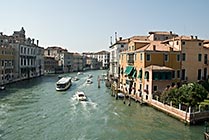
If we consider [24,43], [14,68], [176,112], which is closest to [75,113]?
[176,112]

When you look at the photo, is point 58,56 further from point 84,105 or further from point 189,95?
point 189,95

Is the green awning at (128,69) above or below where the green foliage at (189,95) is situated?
above

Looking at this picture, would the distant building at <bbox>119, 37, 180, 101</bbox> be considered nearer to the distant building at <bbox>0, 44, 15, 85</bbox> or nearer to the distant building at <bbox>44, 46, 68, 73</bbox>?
the distant building at <bbox>0, 44, 15, 85</bbox>

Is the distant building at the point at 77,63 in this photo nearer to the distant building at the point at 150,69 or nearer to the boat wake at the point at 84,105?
the distant building at the point at 150,69

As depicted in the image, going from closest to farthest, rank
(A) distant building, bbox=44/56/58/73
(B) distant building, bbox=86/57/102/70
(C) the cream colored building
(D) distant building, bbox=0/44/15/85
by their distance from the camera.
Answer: (C) the cream colored building < (D) distant building, bbox=0/44/15/85 < (A) distant building, bbox=44/56/58/73 < (B) distant building, bbox=86/57/102/70

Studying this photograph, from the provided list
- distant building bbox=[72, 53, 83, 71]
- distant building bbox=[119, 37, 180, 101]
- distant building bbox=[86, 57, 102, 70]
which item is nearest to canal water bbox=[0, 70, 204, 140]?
distant building bbox=[119, 37, 180, 101]

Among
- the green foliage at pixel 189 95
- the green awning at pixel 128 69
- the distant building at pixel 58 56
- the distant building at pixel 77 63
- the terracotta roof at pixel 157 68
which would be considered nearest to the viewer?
the green foliage at pixel 189 95

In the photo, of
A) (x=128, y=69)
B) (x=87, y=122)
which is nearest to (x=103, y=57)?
(x=128, y=69)

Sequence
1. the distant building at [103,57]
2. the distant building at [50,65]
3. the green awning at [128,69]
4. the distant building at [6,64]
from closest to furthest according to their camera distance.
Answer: the green awning at [128,69] < the distant building at [6,64] < the distant building at [50,65] < the distant building at [103,57]

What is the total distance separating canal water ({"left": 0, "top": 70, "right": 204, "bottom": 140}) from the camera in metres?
13.9

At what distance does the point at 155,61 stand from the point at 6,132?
1281 centimetres

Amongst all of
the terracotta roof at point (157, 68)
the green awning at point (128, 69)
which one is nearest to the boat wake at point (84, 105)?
the green awning at point (128, 69)

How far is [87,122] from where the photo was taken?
16516 millimetres

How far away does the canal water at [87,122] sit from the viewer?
45.5ft
